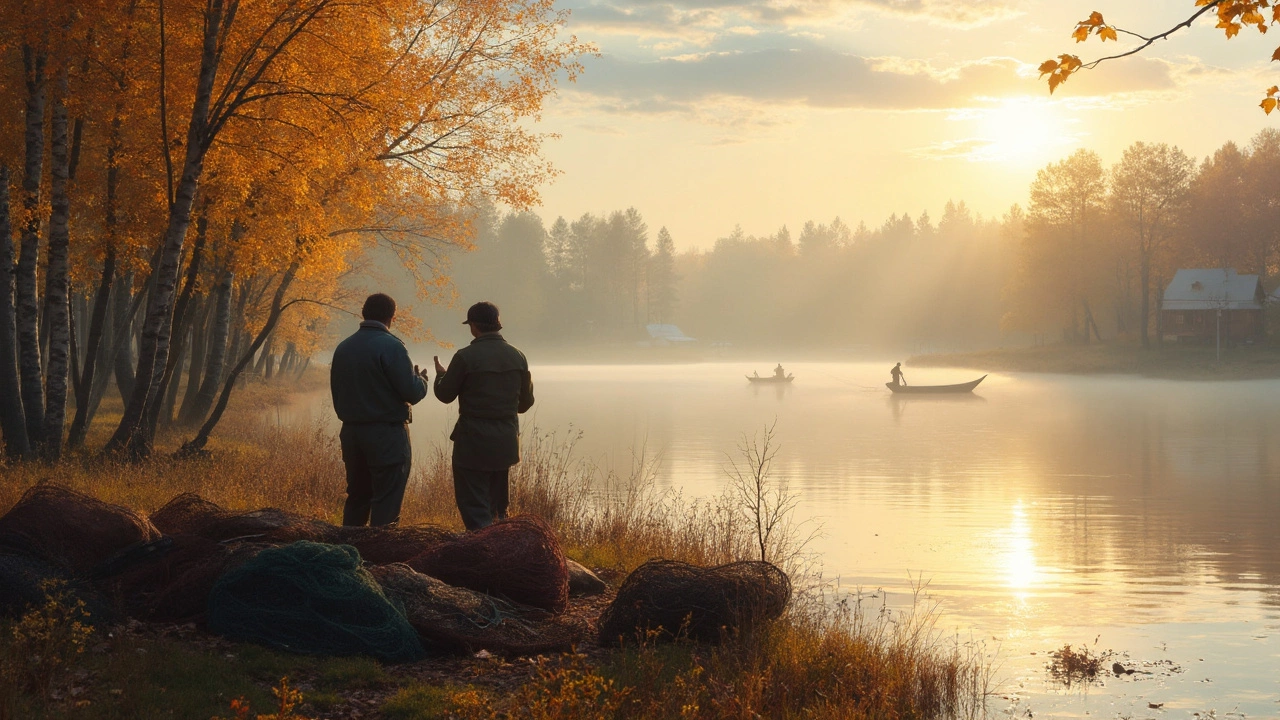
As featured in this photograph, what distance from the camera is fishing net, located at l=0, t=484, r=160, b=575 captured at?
24.2 ft

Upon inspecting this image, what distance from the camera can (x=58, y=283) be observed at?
1469cm

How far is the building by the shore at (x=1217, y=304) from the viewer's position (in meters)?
70.0

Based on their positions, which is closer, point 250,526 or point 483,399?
point 250,526

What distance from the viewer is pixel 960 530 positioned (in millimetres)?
17312

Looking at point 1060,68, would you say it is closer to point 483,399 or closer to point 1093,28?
point 1093,28

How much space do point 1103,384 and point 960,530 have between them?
4813 cm

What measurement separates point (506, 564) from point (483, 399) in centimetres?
Answer: 161

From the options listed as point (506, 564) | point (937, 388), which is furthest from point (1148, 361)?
point (506, 564)

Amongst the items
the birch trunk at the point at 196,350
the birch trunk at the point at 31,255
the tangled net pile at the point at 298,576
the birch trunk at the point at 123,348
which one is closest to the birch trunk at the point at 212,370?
the birch trunk at the point at 196,350

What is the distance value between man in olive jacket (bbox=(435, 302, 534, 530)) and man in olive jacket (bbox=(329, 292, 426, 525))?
1.20ft

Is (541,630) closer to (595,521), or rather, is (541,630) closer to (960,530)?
(595,521)

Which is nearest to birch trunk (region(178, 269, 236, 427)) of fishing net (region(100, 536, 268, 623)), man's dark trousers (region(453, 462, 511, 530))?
man's dark trousers (region(453, 462, 511, 530))

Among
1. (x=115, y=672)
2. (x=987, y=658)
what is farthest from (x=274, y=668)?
(x=987, y=658)

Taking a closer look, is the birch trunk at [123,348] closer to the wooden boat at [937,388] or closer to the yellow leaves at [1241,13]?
the yellow leaves at [1241,13]
